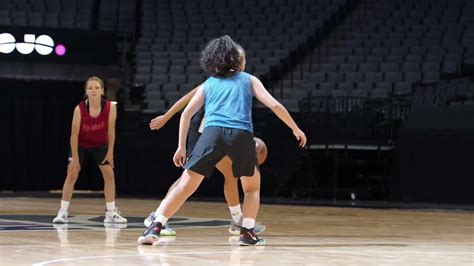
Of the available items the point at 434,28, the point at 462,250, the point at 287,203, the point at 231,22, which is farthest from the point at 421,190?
the point at 462,250

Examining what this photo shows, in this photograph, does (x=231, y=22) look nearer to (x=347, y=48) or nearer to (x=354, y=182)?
(x=347, y=48)

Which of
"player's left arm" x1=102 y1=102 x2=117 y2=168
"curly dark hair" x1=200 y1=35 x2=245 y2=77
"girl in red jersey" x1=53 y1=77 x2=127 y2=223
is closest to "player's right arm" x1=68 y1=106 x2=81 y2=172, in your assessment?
"girl in red jersey" x1=53 y1=77 x2=127 y2=223

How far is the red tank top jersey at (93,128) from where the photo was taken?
1070 centimetres

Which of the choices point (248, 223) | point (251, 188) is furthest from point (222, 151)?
point (248, 223)

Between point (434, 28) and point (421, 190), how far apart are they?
16.3 ft

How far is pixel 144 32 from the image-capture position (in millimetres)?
→ 24375

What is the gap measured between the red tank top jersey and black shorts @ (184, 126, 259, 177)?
3.08 metres

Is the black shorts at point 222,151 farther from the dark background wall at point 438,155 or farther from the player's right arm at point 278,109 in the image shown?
the dark background wall at point 438,155

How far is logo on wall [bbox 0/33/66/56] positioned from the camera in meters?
21.8

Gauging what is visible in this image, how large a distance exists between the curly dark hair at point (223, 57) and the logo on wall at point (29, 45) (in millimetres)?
14590

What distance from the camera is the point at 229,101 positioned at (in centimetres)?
789

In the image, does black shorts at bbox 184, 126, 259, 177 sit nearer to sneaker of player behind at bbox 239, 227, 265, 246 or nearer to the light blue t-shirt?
the light blue t-shirt

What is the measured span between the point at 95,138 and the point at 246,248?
3524 millimetres

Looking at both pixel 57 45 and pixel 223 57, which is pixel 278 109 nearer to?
pixel 223 57
